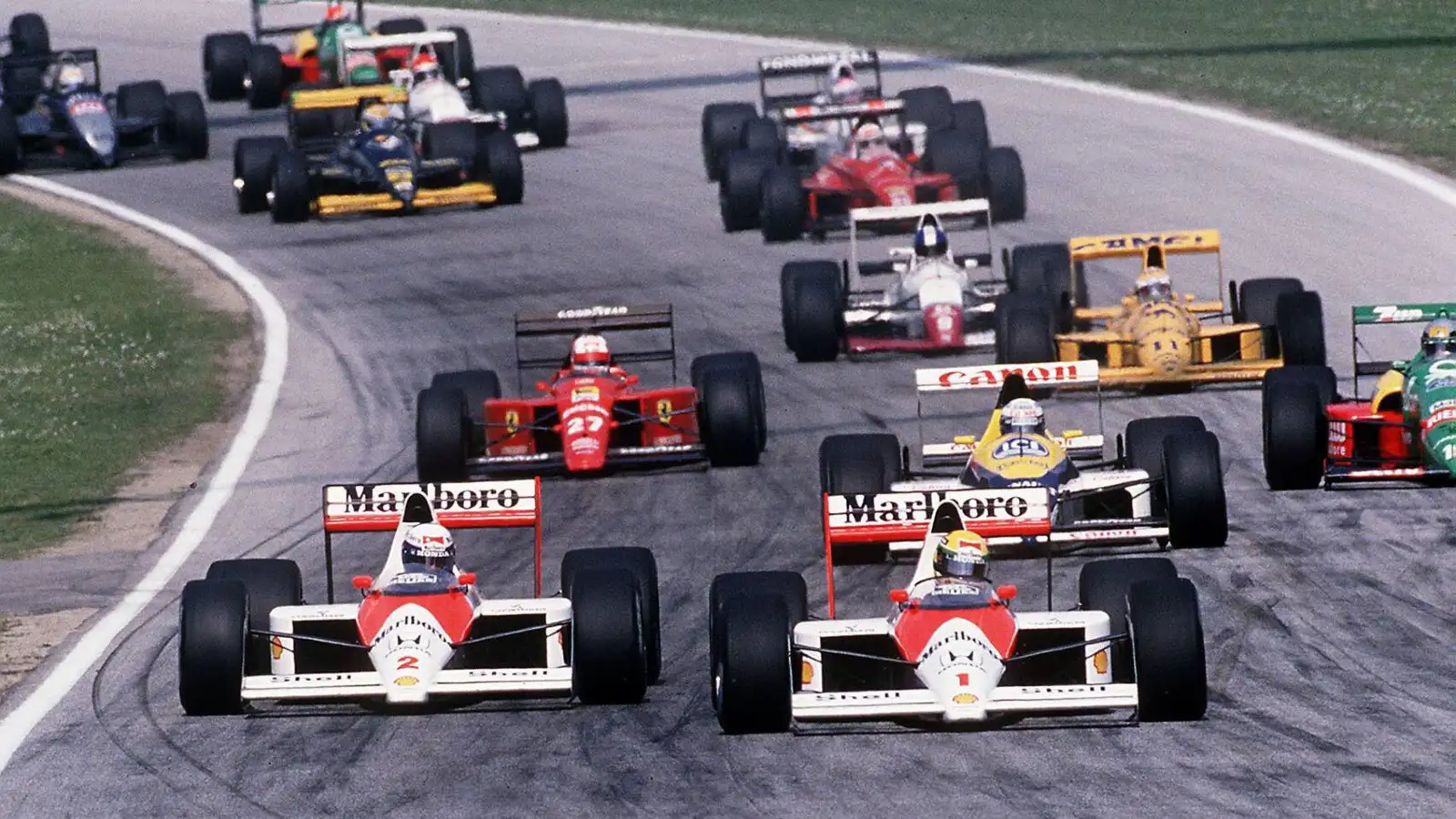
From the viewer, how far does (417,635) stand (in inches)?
625

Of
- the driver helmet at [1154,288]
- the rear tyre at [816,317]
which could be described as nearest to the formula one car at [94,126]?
the rear tyre at [816,317]

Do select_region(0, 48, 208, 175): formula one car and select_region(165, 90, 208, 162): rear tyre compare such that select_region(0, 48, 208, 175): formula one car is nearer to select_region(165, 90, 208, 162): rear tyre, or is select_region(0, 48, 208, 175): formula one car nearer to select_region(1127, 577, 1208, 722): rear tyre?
select_region(165, 90, 208, 162): rear tyre

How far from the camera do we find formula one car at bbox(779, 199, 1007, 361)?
2706 centimetres

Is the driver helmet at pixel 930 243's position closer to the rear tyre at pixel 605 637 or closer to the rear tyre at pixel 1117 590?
the rear tyre at pixel 1117 590

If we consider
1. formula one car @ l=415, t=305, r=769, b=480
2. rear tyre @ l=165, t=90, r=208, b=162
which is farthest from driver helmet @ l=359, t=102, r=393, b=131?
formula one car @ l=415, t=305, r=769, b=480

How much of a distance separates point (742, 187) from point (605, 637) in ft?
64.1

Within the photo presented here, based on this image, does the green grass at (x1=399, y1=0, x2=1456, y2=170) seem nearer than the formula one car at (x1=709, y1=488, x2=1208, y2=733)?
No

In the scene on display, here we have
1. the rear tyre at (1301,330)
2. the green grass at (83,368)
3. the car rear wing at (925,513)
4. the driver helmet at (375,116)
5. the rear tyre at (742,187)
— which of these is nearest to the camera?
the car rear wing at (925,513)

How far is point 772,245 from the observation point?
34.2 meters

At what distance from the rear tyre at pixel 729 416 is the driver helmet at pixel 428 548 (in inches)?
251

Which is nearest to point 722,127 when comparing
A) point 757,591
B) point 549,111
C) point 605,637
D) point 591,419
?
point 549,111

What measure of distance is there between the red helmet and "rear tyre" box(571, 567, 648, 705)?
7.94 m

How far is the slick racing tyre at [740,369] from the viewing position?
23062 millimetres

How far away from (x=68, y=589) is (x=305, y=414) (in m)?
6.56
